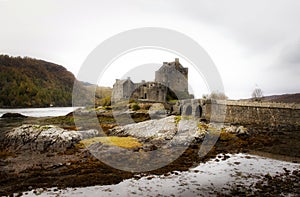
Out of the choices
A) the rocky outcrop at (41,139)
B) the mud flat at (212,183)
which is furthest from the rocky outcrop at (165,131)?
the mud flat at (212,183)

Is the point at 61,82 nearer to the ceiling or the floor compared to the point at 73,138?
nearer to the ceiling

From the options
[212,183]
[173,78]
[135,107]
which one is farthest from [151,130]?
[173,78]

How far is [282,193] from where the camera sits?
1003 cm

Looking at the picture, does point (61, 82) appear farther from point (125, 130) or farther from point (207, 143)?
point (207, 143)

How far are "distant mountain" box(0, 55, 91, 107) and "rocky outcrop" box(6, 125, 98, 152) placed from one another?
7535 cm

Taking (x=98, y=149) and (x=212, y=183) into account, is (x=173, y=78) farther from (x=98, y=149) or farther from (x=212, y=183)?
(x=212, y=183)

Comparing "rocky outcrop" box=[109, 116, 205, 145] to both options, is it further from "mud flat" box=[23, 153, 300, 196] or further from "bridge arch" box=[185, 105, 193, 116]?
"bridge arch" box=[185, 105, 193, 116]

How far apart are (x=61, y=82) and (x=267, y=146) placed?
399 feet

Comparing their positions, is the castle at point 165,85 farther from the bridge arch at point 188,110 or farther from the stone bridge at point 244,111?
the stone bridge at point 244,111

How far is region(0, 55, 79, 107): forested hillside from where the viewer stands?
88500 mm

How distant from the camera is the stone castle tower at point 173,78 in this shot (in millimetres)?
55094

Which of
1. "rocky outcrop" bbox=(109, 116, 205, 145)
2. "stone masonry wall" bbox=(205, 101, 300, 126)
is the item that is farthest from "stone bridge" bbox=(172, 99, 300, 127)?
"rocky outcrop" bbox=(109, 116, 205, 145)

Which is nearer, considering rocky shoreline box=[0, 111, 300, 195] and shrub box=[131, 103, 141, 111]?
rocky shoreline box=[0, 111, 300, 195]

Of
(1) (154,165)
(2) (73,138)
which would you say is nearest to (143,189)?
(1) (154,165)
